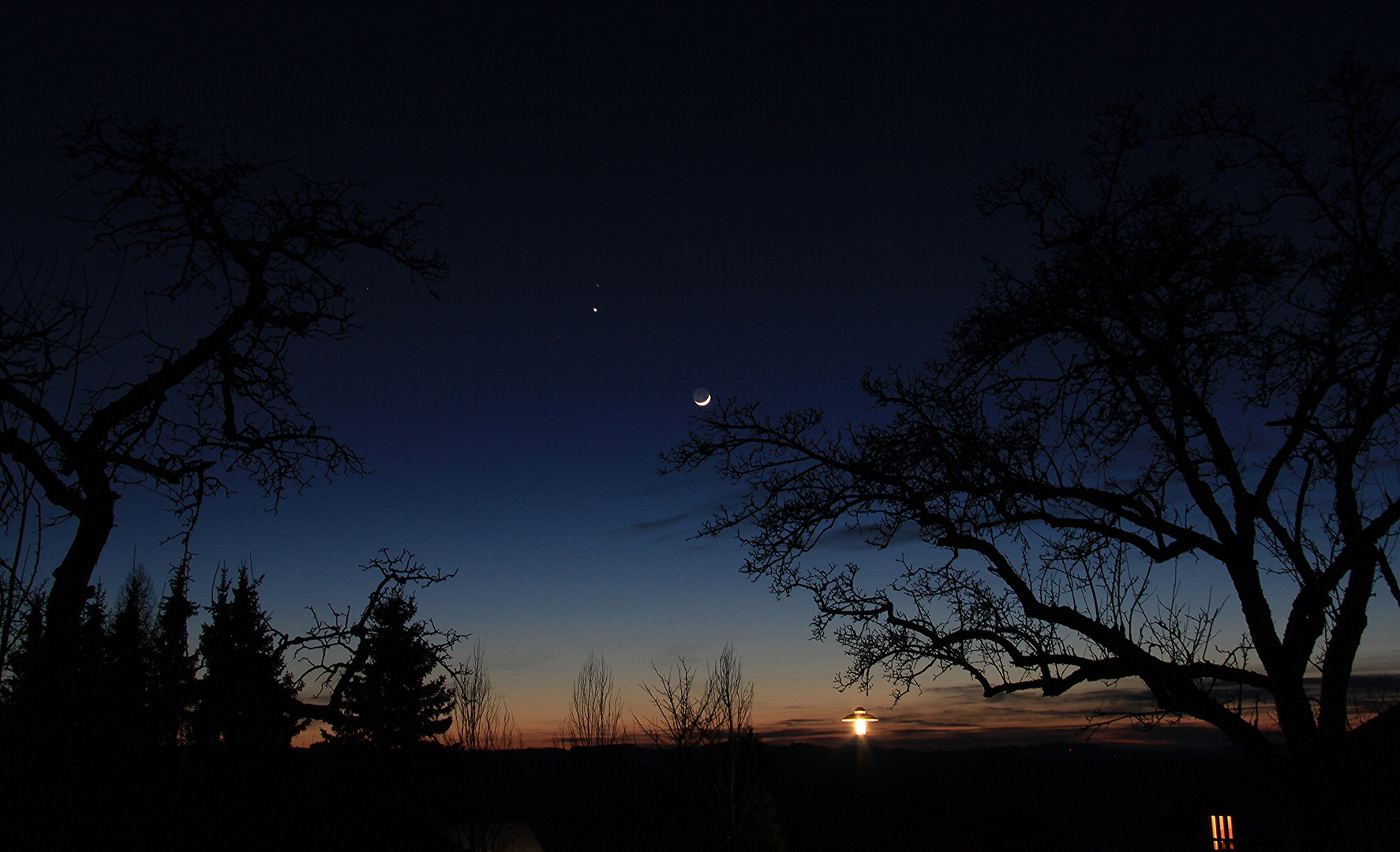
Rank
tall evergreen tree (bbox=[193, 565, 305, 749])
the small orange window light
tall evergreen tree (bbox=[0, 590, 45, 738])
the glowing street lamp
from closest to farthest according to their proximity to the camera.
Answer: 1. tall evergreen tree (bbox=[0, 590, 45, 738])
2. tall evergreen tree (bbox=[193, 565, 305, 749])
3. the glowing street lamp
4. the small orange window light

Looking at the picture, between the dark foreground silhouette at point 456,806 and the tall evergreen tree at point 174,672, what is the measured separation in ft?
0.65

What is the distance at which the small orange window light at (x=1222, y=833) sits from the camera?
28203 mm

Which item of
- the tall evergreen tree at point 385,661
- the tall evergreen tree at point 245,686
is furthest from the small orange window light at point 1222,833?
the tall evergreen tree at point 245,686

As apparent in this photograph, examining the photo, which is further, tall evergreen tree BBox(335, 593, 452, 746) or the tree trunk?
tall evergreen tree BBox(335, 593, 452, 746)

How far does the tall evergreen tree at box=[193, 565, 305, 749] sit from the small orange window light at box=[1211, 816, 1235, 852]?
32678mm

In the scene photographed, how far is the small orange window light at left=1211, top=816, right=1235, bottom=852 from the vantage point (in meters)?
28.2

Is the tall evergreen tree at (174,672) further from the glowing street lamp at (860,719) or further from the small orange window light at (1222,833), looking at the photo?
the small orange window light at (1222,833)

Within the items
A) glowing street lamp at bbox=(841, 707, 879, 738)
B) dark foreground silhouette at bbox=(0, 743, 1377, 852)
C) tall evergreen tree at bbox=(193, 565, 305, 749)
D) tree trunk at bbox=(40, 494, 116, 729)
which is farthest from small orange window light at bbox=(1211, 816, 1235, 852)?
tree trunk at bbox=(40, 494, 116, 729)

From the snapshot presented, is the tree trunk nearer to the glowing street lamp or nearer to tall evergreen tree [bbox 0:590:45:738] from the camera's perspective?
tall evergreen tree [bbox 0:590:45:738]

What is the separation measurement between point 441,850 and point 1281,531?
8957 millimetres

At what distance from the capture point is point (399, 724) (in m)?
11.2

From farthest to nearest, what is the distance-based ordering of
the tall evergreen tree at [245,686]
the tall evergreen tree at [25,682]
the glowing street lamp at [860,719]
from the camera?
the glowing street lamp at [860,719] → the tall evergreen tree at [245,686] → the tall evergreen tree at [25,682]

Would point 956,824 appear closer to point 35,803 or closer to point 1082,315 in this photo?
point 1082,315

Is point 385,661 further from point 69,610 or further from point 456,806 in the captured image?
point 456,806
